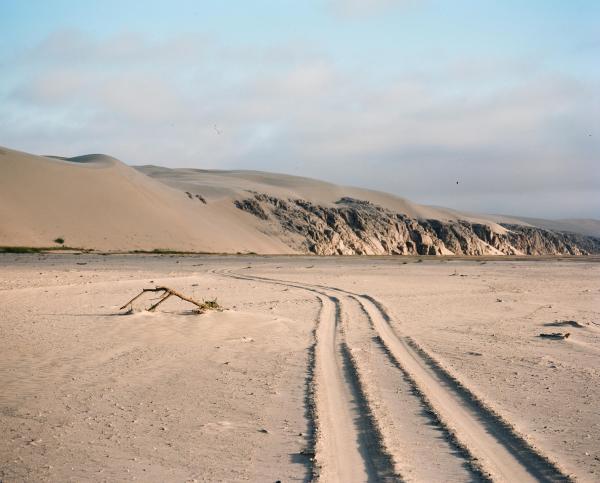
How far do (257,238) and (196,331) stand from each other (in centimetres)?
4643

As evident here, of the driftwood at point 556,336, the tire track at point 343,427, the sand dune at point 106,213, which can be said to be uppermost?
the sand dune at point 106,213

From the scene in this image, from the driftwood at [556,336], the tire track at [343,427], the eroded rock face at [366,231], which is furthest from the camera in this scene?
the eroded rock face at [366,231]

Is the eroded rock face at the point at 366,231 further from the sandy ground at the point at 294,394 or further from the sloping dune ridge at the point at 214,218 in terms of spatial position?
the sandy ground at the point at 294,394

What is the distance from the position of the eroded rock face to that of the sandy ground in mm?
45030

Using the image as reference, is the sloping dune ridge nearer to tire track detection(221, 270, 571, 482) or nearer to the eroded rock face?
the eroded rock face

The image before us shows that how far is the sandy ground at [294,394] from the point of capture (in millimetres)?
4402

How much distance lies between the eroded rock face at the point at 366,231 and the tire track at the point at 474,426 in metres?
48.0

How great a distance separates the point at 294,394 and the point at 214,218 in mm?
52543

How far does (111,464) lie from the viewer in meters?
4.36

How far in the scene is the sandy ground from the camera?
4.40m

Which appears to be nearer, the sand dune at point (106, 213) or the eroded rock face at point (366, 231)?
the sand dune at point (106, 213)

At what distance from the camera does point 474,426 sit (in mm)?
5242

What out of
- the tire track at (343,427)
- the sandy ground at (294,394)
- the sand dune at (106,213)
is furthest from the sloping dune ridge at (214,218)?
the tire track at (343,427)

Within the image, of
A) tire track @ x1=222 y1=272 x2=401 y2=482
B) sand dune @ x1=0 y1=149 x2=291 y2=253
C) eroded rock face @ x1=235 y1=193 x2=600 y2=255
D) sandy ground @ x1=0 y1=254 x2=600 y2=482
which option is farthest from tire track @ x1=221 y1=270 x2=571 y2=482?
eroded rock face @ x1=235 y1=193 x2=600 y2=255
